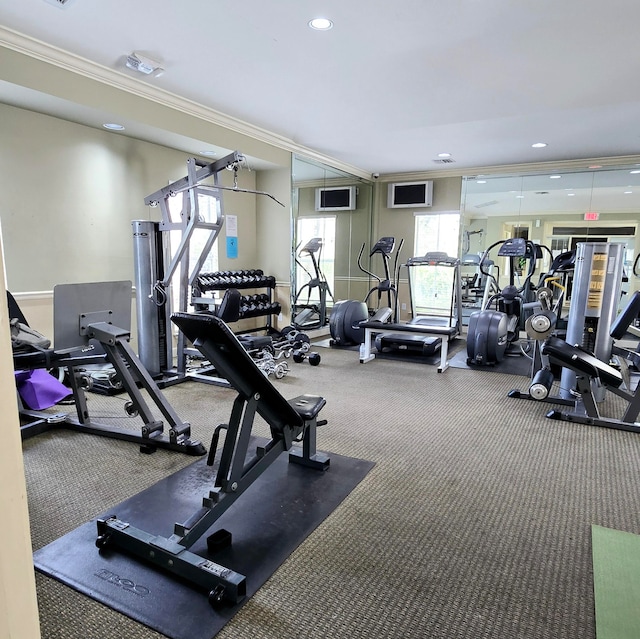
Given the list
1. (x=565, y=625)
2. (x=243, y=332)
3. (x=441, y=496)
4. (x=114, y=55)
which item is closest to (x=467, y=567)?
(x=565, y=625)

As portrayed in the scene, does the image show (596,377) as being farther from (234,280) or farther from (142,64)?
(142,64)

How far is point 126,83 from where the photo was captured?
3902mm

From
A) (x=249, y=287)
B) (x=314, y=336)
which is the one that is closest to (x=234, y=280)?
(x=249, y=287)

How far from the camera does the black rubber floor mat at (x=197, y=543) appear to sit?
5.29ft

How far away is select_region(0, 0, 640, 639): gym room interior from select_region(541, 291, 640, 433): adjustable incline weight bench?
0.03m

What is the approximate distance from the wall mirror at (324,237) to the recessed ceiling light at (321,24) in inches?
129

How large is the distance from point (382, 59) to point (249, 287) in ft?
10.9

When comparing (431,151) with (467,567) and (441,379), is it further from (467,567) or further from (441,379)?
(467,567)

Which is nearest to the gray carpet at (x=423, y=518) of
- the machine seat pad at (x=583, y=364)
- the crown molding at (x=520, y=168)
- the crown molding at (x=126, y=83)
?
the machine seat pad at (x=583, y=364)

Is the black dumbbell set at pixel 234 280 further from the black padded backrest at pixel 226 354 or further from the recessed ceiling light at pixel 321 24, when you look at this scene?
the black padded backrest at pixel 226 354

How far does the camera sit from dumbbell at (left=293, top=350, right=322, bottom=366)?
5.18 metres

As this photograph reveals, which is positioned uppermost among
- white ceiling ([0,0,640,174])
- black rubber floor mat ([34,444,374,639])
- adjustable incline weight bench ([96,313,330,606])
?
white ceiling ([0,0,640,174])

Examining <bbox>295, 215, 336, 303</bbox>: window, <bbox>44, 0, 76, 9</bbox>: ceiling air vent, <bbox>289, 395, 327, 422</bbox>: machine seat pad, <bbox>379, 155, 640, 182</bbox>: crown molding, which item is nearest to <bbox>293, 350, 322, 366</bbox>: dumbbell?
<bbox>295, 215, 336, 303</bbox>: window

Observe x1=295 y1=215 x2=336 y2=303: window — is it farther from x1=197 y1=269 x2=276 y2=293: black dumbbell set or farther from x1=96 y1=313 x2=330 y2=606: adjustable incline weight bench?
x1=96 y1=313 x2=330 y2=606: adjustable incline weight bench
